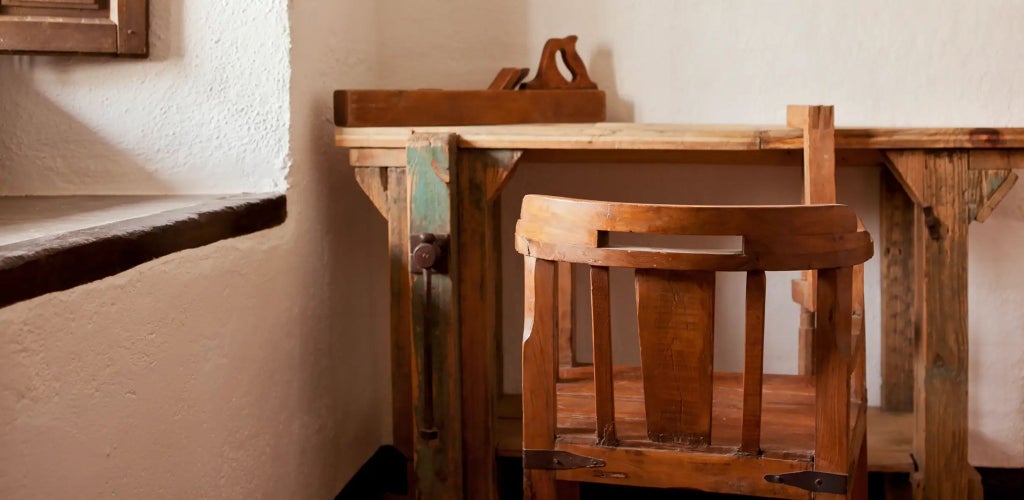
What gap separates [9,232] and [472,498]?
3.57 ft

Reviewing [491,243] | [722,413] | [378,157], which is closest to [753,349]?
[722,413]

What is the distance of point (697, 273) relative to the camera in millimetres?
1397

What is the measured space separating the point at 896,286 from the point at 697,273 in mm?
1167


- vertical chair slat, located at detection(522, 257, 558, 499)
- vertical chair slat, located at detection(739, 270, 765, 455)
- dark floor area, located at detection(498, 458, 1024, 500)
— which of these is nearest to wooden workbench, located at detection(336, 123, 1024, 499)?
dark floor area, located at detection(498, 458, 1024, 500)

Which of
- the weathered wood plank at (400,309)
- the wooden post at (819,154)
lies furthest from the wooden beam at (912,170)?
the weathered wood plank at (400,309)

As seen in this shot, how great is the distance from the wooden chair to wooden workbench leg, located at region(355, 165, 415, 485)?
0.58 meters

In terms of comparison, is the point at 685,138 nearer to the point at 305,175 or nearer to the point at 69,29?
the point at 305,175

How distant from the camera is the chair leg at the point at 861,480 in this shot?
183 cm

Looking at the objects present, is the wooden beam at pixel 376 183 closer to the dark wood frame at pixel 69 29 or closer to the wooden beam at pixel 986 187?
the dark wood frame at pixel 69 29

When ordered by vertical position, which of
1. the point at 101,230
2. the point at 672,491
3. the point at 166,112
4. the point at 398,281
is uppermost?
the point at 166,112

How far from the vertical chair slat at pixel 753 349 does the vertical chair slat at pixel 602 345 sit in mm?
183

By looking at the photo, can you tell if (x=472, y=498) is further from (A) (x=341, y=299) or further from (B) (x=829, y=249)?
(B) (x=829, y=249)

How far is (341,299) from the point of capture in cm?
229

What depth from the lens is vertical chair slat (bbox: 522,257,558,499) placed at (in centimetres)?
152
